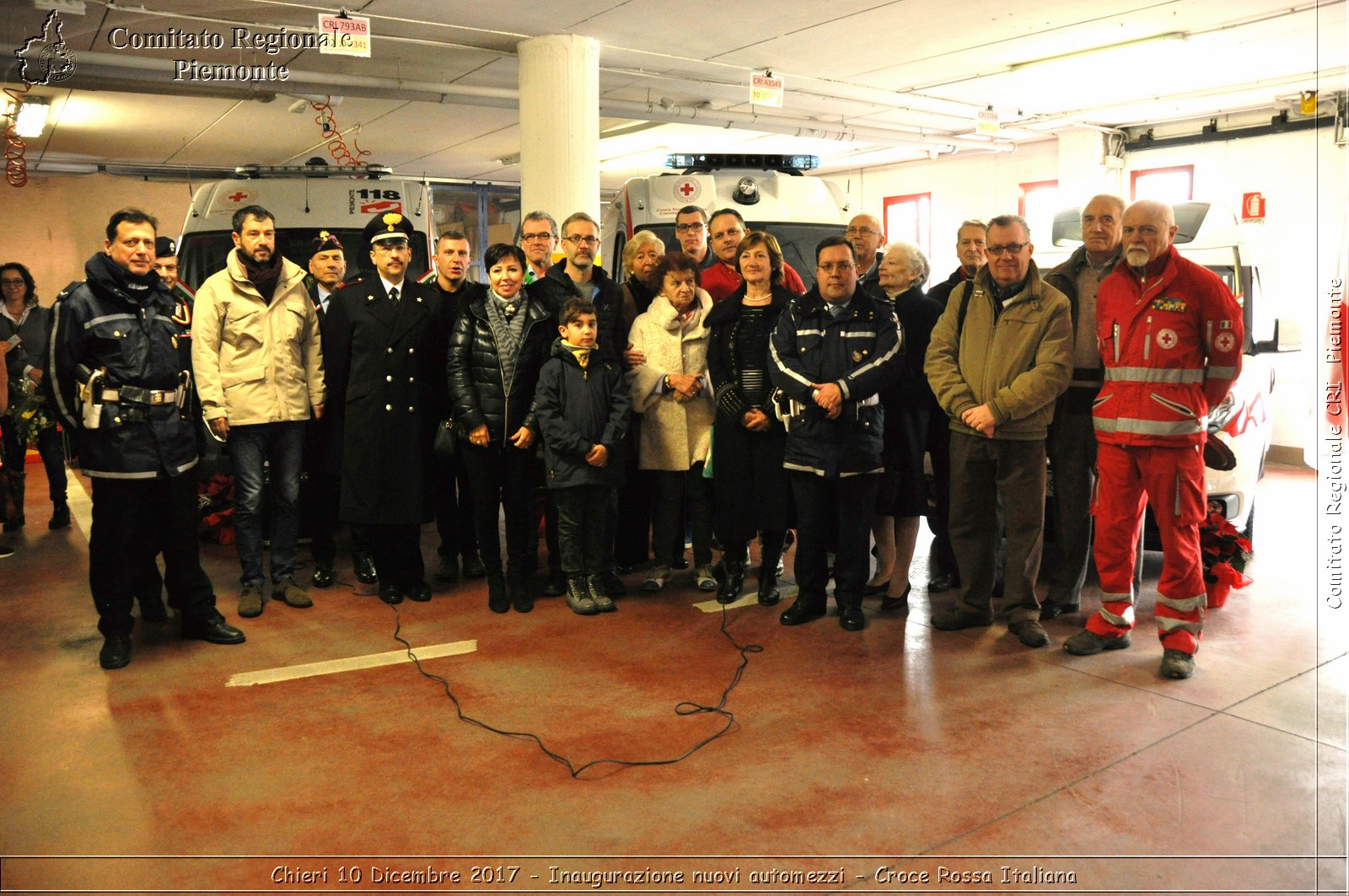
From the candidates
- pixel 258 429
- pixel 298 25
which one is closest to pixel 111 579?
pixel 258 429

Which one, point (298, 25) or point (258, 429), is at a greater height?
point (298, 25)

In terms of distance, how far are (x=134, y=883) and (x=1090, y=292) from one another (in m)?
4.59

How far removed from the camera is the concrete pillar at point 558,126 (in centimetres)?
895

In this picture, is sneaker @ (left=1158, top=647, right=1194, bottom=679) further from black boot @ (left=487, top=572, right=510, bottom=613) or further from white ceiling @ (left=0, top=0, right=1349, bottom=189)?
white ceiling @ (left=0, top=0, right=1349, bottom=189)

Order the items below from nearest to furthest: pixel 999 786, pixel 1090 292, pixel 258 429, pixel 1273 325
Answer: pixel 999 786
pixel 1090 292
pixel 258 429
pixel 1273 325

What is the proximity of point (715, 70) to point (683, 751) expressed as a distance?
8586 millimetres

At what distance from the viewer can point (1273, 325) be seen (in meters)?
6.21

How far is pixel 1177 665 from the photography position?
434 cm

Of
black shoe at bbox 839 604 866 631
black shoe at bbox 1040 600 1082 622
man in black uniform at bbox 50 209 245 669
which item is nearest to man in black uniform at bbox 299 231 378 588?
man in black uniform at bbox 50 209 245 669

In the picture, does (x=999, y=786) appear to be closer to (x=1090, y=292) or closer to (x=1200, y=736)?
(x=1200, y=736)

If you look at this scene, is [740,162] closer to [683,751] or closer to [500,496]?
[500,496]

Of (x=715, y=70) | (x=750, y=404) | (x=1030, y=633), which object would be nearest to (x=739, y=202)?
(x=750, y=404)

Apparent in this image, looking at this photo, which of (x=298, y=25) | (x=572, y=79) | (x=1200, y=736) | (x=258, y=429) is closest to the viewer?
(x=1200, y=736)
